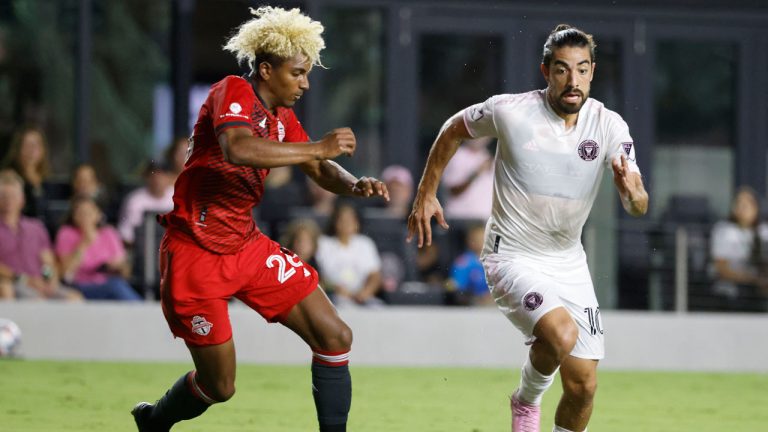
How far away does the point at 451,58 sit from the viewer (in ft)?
49.7

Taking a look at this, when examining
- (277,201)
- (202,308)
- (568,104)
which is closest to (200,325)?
(202,308)

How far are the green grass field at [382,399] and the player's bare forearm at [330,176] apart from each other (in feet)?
5.83

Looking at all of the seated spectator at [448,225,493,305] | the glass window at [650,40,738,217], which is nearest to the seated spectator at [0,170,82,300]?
the seated spectator at [448,225,493,305]

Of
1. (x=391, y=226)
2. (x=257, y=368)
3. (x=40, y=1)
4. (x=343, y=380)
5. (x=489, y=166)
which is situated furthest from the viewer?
(x=40, y=1)

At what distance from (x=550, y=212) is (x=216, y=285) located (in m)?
1.60

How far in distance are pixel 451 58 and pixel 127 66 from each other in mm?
3399

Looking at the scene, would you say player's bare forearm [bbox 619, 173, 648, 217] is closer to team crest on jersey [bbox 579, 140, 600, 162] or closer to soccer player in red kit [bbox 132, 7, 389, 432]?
team crest on jersey [bbox 579, 140, 600, 162]

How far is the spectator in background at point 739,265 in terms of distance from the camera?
1270 centimetres

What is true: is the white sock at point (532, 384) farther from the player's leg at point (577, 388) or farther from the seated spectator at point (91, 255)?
the seated spectator at point (91, 255)

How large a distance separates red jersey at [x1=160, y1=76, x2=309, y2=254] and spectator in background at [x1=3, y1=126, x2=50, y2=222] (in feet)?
19.5

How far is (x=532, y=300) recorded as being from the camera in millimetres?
6512

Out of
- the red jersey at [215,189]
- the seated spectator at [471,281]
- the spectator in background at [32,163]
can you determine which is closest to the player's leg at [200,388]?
the red jersey at [215,189]

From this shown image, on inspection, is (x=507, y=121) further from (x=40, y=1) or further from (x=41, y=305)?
(x=40, y=1)

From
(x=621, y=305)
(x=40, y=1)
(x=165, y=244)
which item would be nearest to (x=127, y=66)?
(x=40, y=1)
